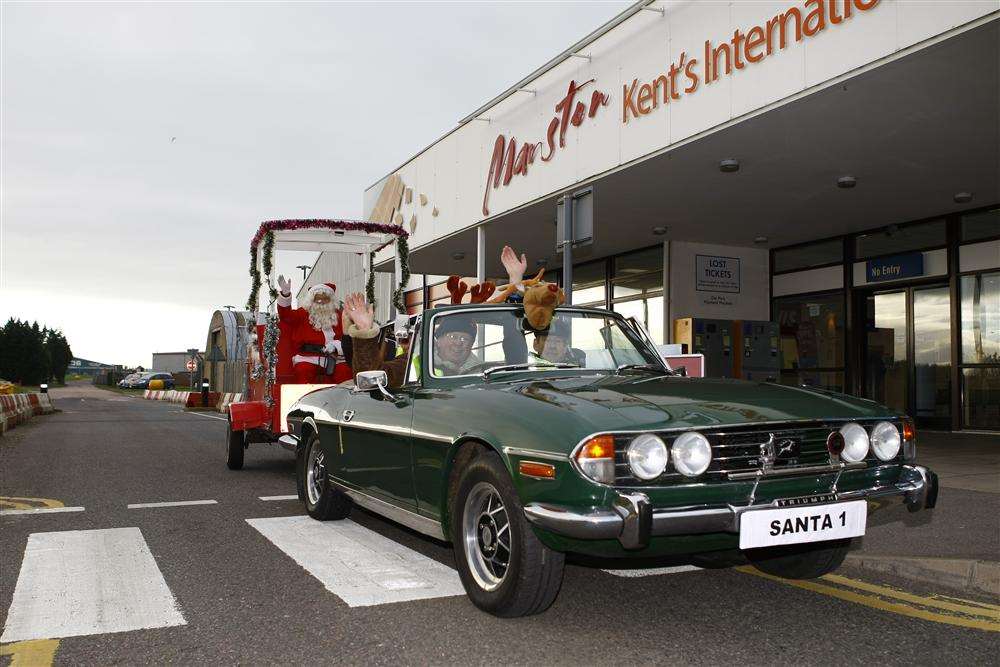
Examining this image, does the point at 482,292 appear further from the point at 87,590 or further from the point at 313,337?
the point at 313,337

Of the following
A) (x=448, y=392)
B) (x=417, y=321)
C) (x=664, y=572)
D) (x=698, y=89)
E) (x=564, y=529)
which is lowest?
(x=664, y=572)

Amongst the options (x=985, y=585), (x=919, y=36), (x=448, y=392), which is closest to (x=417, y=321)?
(x=448, y=392)

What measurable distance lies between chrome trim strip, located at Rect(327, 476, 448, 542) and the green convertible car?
16 millimetres

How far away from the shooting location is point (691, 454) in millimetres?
3211

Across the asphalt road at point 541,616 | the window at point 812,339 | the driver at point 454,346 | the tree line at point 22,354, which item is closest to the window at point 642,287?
the window at point 812,339

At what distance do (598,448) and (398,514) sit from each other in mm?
1718

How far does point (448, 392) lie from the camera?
13.9ft

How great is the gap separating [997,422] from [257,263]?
1119cm

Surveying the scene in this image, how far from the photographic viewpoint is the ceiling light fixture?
1224 cm

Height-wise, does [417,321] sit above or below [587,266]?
below

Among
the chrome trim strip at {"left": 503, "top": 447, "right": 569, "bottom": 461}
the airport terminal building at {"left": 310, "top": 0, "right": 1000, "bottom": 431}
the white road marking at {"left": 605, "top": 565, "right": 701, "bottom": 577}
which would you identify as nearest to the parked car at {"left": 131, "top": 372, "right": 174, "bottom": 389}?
the airport terminal building at {"left": 310, "top": 0, "right": 1000, "bottom": 431}

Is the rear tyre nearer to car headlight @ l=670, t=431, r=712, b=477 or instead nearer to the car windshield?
the car windshield

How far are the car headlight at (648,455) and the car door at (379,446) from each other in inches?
59.8

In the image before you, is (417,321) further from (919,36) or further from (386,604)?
(919,36)
